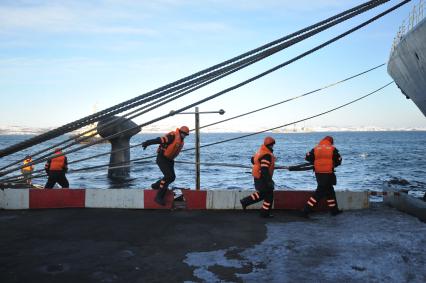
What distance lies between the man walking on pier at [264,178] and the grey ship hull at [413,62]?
21.8ft

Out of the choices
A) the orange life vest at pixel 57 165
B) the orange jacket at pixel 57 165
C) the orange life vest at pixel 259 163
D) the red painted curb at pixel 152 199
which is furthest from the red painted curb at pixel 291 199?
the orange life vest at pixel 57 165

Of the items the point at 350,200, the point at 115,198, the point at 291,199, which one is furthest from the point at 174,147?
the point at 350,200

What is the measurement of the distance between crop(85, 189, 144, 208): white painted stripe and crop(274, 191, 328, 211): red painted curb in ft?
9.87

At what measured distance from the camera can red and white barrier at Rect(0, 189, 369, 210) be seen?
8.53 meters

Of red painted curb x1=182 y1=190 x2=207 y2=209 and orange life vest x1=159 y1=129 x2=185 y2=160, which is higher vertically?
orange life vest x1=159 y1=129 x2=185 y2=160

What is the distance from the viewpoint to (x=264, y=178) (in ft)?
25.7

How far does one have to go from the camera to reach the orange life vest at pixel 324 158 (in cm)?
788

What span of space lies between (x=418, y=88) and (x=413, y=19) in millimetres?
2492

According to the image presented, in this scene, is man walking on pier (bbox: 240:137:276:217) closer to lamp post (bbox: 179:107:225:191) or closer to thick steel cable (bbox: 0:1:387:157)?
lamp post (bbox: 179:107:225:191)

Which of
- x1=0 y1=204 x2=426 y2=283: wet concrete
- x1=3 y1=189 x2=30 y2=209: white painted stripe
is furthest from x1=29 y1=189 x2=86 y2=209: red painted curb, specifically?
x1=0 y1=204 x2=426 y2=283: wet concrete

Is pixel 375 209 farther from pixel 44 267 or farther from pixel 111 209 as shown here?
pixel 44 267

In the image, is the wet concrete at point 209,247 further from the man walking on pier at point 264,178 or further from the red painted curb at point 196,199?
the red painted curb at point 196,199

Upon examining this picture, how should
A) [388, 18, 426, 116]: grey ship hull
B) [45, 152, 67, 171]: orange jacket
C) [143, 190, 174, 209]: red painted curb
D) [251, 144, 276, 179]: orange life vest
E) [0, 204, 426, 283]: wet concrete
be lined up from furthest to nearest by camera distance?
[388, 18, 426, 116]: grey ship hull
[45, 152, 67, 171]: orange jacket
[143, 190, 174, 209]: red painted curb
[251, 144, 276, 179]: orange life vest
[0, 204, 426, 283]: wet concrete

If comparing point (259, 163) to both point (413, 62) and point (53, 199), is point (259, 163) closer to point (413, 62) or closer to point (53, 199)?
point (53, 199)
